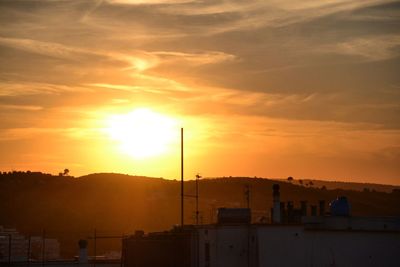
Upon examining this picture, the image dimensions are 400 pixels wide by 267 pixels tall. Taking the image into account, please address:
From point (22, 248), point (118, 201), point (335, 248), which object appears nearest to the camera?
point (335, 248)

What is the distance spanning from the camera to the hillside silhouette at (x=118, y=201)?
4870 inches

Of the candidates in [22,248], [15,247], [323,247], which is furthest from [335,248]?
[22,248]

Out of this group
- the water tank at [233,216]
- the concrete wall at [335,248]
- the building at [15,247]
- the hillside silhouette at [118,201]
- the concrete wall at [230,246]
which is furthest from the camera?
the hillside silhouette at [118,201]

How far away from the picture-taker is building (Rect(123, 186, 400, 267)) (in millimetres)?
38594

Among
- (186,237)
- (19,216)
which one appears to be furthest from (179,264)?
(19,216)

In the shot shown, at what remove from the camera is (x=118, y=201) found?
5851 inches

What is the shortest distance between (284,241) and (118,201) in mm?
111575

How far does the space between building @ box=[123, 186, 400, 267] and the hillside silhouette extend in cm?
5891

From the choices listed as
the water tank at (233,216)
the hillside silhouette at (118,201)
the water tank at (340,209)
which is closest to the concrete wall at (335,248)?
the water tank at (233,216)

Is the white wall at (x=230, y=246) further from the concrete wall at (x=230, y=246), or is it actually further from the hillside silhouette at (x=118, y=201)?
the hillside silhouette at (x=118, y=201)

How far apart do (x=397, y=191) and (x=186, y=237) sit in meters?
118

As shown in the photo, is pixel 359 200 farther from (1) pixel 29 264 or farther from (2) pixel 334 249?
(2) pixel 334 249

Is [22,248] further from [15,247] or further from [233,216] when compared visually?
[233,216]

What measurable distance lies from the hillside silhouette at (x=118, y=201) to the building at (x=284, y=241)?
5891 cm
